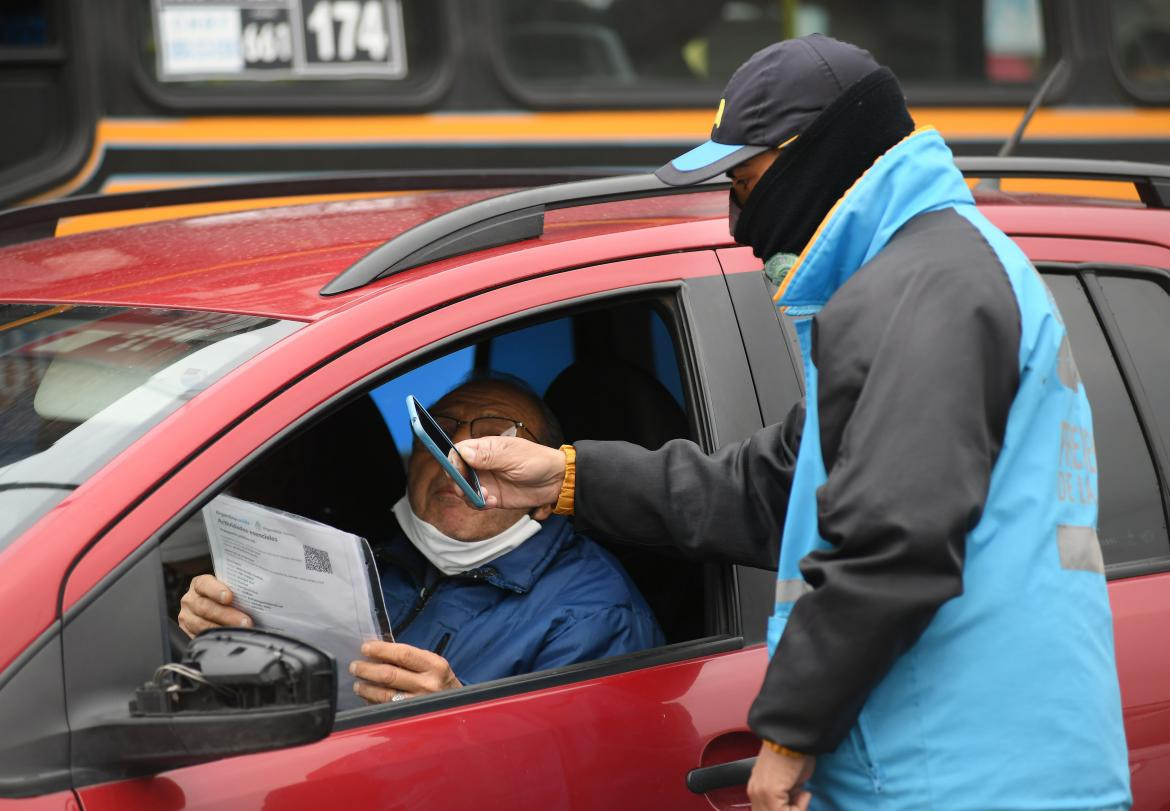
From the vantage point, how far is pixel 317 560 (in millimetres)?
2041

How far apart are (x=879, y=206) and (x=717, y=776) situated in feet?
2.74

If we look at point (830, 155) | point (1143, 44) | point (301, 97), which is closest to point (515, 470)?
point (830, 155)

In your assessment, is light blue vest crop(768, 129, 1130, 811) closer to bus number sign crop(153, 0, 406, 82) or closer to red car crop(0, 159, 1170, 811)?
red car crop(0, 159, 1170, 811)

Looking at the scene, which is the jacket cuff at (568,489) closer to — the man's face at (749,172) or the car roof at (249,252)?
the car roof at (249,252)

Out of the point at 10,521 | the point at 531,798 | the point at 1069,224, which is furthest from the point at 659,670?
the point at 1069,224

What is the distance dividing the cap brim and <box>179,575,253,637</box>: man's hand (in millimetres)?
890

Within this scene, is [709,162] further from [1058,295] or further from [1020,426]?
[1058,295]

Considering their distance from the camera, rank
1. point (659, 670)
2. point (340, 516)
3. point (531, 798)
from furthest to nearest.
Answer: point (340, 516) → point (659, 670) → point (531, 798)

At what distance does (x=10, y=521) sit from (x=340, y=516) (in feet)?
4.46

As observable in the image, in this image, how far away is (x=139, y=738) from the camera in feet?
5.63

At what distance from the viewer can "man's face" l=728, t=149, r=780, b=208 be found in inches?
79.0

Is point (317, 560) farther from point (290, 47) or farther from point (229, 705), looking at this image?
point (290, 47)

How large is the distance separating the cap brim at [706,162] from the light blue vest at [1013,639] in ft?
0.70

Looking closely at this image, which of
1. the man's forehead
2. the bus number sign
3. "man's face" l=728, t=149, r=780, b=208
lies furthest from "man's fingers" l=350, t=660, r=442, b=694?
the bus number sign
